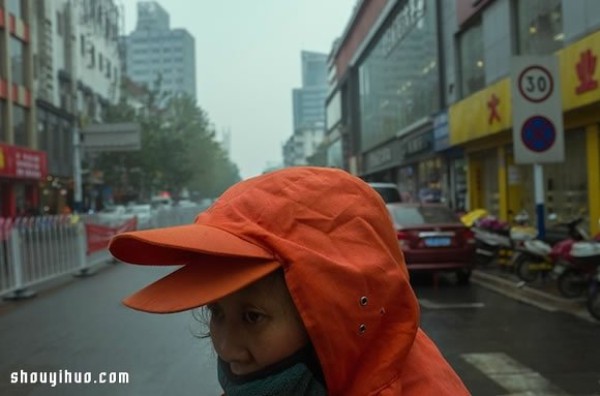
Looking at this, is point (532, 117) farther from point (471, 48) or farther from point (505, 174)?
point (471, 48)

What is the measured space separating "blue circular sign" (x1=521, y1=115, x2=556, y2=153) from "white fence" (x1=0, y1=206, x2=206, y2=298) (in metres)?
6.47

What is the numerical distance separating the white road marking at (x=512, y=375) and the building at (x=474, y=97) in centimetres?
686

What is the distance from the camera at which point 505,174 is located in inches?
709

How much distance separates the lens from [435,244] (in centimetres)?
1066

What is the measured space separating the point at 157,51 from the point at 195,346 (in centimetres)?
13657

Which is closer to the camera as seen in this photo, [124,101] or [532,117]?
[532,117]

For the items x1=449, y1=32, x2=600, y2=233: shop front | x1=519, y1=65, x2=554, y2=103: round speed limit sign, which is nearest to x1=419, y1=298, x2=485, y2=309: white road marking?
x1=519, y1=65, x2=554, y2=103: round speed limit sign

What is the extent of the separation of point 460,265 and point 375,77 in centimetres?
3042

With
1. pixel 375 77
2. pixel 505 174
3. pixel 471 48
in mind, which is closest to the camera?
pixel 505 174

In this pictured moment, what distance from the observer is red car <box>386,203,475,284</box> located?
418 inches

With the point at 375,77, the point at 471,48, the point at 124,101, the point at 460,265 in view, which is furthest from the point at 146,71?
the point at 460,265

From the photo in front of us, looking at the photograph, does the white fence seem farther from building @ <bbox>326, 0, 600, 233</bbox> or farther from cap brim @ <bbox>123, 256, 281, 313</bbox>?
building @ <bbox>326, 0, 600, 233</bbox>

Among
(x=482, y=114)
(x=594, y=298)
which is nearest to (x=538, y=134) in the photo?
(x=594, y=298)

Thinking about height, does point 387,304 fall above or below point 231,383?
above
